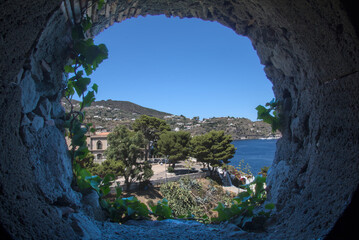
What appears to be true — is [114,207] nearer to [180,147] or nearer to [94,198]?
[94,198]

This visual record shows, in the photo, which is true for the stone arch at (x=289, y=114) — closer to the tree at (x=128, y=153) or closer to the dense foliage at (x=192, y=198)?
the dense foliage at (x=192, y=198)

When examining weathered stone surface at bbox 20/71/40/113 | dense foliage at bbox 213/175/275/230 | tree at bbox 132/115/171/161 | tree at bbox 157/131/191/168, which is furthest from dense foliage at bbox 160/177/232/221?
tree at bbox 132/115/171/161

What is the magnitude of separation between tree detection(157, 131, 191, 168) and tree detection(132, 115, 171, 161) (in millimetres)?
4828

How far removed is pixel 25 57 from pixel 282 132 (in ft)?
8.41

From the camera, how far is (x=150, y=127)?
86.8ft

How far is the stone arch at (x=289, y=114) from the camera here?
107 cm

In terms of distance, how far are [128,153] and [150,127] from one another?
1321 cm

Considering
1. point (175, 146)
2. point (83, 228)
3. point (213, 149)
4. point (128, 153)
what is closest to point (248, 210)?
point (83, 228)

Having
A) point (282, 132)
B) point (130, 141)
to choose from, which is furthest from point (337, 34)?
point (130, 141)

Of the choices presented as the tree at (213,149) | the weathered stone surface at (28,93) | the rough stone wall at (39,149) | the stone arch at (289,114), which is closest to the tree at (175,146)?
the tree at (213,149)

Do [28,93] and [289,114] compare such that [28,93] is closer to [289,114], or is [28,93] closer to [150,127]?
[289,114]

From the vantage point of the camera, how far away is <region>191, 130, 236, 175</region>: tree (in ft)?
64.7

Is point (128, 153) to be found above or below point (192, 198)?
above

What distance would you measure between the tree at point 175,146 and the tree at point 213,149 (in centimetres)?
106
